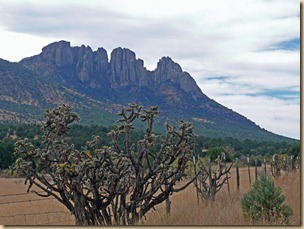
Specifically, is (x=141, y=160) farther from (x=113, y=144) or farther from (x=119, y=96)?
(x=119, y=96)

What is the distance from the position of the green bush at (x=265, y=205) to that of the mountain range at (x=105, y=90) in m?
47.4

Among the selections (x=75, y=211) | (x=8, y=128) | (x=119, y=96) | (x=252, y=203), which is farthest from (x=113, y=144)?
(x=119, y=96)

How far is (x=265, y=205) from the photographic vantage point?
853cm

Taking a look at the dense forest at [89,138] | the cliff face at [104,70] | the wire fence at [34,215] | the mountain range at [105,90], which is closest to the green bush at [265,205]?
the wire fence at [34,215]

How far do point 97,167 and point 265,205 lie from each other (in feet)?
10.5

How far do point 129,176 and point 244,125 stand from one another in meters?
96.3

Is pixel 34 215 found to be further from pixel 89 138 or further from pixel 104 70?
pixel 104 70

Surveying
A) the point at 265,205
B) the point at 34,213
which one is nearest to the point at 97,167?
the point at 265,205

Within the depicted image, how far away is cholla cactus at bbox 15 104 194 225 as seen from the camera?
709 cm

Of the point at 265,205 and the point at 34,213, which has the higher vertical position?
the point at 265,205

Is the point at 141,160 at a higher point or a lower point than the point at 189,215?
higher

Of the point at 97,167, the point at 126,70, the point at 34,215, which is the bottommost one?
the point at 34,215

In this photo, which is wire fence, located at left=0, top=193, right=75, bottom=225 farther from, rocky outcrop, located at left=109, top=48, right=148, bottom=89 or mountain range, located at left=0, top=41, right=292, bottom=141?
rocky outcrop, located at left=109, top=48, right=148, bottom=89

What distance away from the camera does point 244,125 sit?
10188 cm
